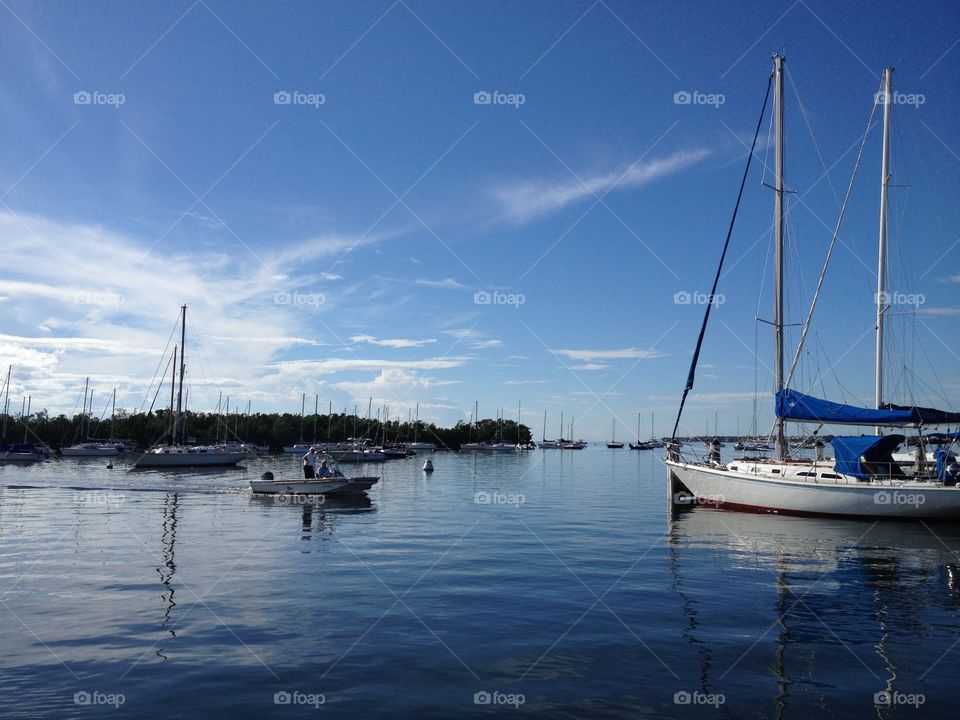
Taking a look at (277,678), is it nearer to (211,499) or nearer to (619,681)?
(619,681)

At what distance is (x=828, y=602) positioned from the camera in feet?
56.3

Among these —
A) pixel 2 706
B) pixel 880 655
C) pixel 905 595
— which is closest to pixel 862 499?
pixel 905 595

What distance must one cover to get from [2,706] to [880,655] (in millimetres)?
14088

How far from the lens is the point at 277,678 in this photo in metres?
11.5

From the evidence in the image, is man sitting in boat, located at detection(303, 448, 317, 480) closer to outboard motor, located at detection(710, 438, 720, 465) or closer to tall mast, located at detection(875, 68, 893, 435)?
outboard motor, located at detection(710, 438, 720, 465)

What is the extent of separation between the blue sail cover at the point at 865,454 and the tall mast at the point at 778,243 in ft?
15.1

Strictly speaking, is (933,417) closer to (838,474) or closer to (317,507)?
(838,474)

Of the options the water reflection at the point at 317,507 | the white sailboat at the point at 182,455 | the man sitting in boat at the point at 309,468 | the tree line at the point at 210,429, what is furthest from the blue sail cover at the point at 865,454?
the tree line at the point at 210,429

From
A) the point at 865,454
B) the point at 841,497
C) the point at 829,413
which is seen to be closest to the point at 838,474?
the point at 841,497

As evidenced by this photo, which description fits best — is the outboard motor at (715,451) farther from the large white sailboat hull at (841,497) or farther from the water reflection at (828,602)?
the water reflection at (828,602)

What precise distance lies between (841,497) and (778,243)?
15.2 metres

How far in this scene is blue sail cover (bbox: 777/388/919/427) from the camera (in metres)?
33.8

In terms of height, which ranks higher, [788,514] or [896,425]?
[896,425]

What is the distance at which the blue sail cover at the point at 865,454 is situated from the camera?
3284 centimetres
